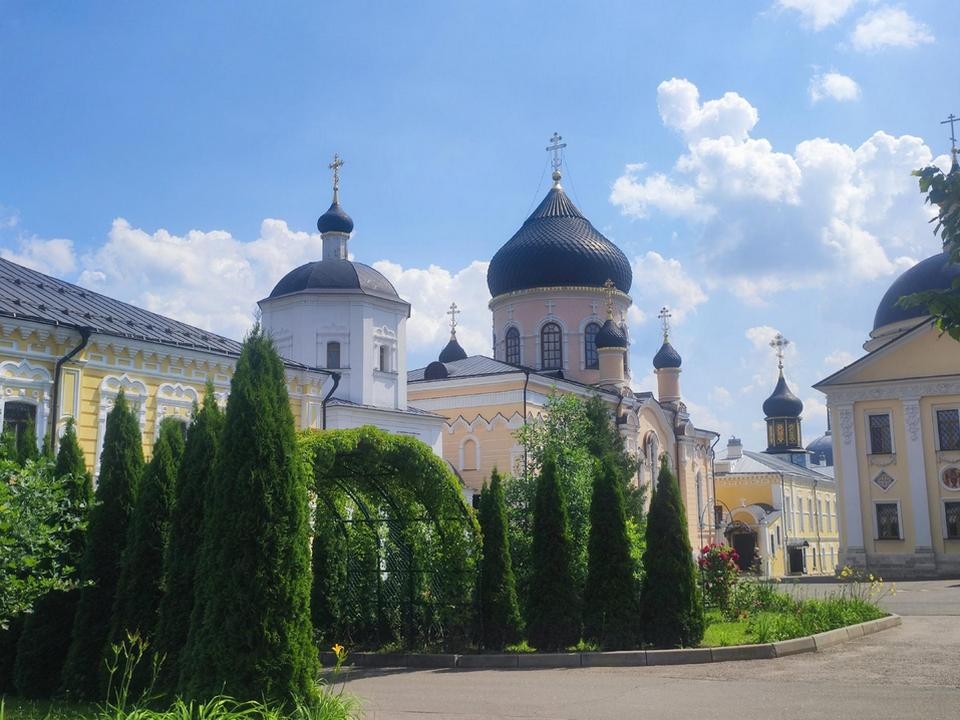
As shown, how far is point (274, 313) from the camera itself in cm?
3108

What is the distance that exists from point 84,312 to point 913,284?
36706mm

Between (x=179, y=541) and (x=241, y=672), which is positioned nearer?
(x=241, y=672)

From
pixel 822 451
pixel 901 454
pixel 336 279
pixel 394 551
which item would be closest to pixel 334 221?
pixel 336 279

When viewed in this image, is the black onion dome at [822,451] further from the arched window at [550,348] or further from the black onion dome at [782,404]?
the arched window at [550,348]

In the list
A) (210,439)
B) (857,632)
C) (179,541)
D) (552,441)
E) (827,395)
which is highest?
(827,395)

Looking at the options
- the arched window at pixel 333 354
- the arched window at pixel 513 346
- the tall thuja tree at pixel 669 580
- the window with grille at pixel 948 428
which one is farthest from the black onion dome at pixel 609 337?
the tall thuja tree at pixel 669 580

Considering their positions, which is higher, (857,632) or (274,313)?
(274,313)

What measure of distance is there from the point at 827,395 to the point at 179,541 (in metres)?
32.7

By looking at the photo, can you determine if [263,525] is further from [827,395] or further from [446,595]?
[827,395]

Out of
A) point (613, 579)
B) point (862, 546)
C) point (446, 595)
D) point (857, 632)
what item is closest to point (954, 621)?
point (857, 632)

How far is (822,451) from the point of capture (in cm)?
9538

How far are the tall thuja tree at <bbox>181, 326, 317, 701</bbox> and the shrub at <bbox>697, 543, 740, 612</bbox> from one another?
9494 millimetres

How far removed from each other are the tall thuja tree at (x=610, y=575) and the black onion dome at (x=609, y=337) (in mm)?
28110

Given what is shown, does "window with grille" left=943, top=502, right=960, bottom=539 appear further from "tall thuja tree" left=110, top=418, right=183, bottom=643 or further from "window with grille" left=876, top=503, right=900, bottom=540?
"tall thuja tree" left=110, top=418, right=183, bottom=643
